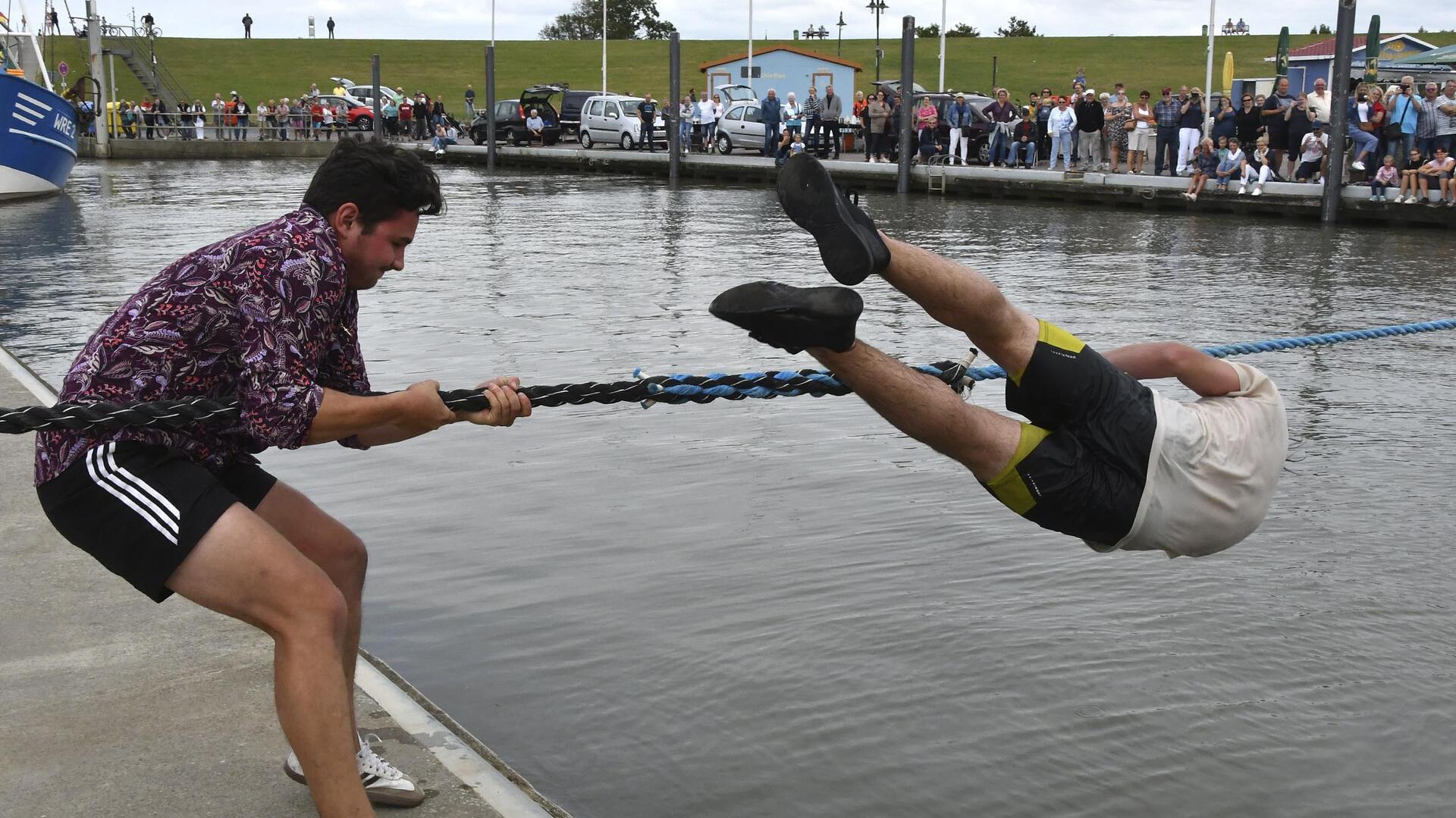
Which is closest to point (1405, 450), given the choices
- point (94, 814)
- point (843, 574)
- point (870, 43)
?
point (843, 574)

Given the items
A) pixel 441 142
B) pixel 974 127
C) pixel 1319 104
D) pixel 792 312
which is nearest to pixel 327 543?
pixel 792 312

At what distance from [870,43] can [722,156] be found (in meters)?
65.3

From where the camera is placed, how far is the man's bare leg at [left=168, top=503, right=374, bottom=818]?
2865 millimetres

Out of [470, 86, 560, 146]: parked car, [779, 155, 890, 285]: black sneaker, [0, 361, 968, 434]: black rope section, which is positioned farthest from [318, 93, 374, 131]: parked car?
[779, 155, 890, 285]: black sneaker

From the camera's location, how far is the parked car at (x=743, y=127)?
35.9 m

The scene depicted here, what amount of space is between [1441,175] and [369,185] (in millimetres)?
21646

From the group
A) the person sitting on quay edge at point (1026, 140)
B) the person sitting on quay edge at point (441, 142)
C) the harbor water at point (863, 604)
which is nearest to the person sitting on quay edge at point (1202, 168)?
the person sitting on quay edge at point (1026, 140)

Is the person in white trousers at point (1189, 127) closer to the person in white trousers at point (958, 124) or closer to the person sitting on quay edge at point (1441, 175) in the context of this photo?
the person sitting on quay edge at point (1441, 175)

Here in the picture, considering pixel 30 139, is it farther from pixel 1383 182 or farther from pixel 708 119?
pixel 1383 182

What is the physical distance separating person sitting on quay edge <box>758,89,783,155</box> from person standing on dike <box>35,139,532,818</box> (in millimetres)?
31681

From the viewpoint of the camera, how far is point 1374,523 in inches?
261

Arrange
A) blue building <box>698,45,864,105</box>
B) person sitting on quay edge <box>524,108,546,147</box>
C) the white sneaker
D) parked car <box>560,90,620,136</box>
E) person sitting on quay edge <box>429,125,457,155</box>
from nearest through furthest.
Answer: the white sneaker < person sitting on quay edge <box>524,108,546,147</box> < person sitting on quay edge <box>429,125,457,155</box> < parked car <box>560,90,620,136</box> < blue building <box>698,45,864,105</box>

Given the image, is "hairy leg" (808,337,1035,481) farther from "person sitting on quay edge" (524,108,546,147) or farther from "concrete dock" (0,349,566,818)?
"person sitting on quay edge" (524,108,546,147)

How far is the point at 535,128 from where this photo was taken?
44.4 meters
